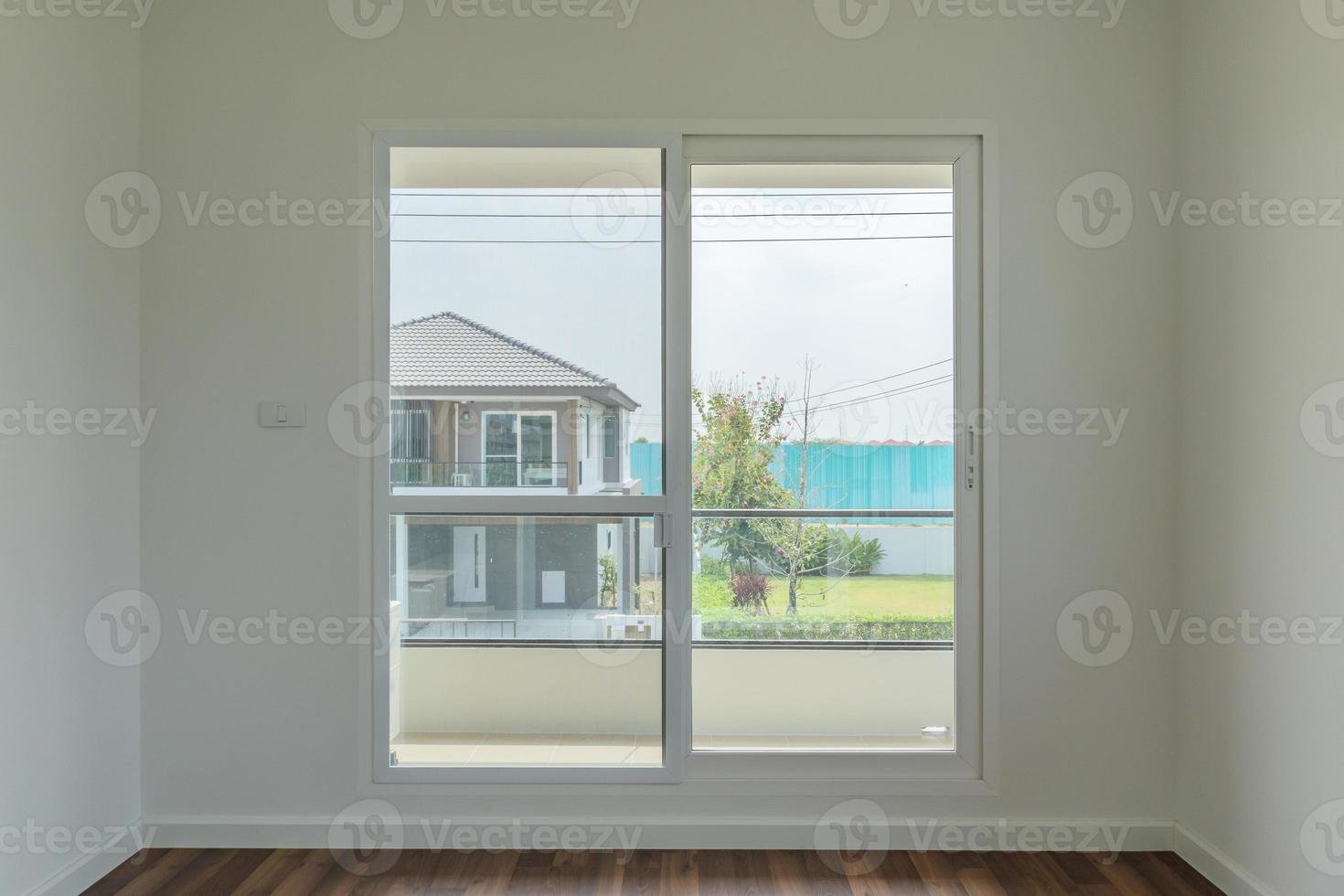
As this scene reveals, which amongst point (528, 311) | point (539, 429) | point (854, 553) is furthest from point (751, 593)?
point (528, 311)

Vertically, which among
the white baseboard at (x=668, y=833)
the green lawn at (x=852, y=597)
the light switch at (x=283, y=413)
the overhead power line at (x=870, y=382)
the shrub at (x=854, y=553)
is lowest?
the white baseboard at (x=668, y=833)

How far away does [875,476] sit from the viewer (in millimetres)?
2773

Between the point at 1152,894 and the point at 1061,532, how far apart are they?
1031 mm

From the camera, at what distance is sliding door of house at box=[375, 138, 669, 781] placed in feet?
9.00

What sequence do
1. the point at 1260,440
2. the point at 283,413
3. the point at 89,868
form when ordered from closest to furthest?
the point at 1260,440, the point at 89,868, the point at 283,413

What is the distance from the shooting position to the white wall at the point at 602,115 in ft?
8.87

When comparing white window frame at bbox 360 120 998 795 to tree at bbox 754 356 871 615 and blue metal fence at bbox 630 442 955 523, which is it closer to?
blue metal fence at bbox 630 442 955 523

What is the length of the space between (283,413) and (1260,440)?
111 inches

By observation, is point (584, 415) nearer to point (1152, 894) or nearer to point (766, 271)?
point (766, 271)

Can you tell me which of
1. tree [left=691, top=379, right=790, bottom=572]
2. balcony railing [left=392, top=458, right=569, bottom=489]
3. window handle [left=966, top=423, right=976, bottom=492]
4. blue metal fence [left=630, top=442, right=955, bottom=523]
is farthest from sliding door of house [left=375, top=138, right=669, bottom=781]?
window handle [left=966, top=423, right=976, bottom=492]

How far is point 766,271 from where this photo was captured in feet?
9.11

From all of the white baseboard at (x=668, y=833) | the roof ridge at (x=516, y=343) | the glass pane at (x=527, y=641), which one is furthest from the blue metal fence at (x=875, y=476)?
the white baseboard at (x=668, y=833)

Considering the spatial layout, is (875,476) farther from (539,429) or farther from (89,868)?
(89,868)

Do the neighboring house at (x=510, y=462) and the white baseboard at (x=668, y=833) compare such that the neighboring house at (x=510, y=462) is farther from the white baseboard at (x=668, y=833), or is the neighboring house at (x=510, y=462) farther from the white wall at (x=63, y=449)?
the white wall at (x=63, y=449)
